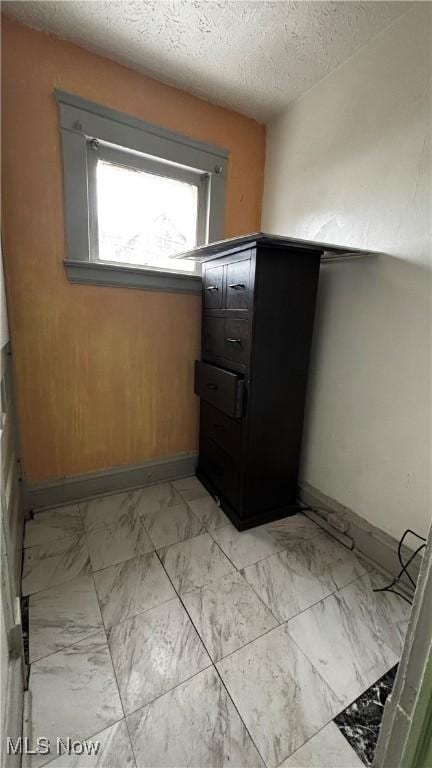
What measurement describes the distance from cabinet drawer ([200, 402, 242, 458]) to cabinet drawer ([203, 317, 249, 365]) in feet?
1.08

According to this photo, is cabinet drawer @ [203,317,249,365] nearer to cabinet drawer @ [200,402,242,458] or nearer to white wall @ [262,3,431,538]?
cabinet drawer @ [200,402,242,458]

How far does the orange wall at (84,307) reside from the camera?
4.80ft

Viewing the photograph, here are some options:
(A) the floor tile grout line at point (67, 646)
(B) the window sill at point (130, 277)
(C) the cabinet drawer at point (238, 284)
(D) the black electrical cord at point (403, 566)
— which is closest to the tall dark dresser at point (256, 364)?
(C) the cabinet drawer at point (238, 284)

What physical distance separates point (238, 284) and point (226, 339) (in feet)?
0.96

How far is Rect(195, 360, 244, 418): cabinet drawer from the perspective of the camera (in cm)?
157

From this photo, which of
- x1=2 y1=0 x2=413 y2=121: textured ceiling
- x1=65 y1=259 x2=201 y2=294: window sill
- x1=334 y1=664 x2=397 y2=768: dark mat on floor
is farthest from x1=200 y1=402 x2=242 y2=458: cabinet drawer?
x1=2 y1=0 x2=413 y2=121: textured ceiling

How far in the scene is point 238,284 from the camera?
1.53m

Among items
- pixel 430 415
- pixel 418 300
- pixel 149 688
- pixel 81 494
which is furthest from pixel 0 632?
pixel 418 300

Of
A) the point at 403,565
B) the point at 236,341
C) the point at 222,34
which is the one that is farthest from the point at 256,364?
the point at 222,34

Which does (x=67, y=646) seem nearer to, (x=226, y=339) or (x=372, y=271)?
(x=226, y=339)

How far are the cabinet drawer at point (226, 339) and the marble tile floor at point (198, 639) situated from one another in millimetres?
944

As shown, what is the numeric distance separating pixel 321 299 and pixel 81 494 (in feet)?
5.97

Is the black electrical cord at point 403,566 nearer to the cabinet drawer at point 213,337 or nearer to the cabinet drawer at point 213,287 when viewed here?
the cabinet drawer at point 213,337

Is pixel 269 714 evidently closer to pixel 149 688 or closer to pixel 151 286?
pixel 149 688
